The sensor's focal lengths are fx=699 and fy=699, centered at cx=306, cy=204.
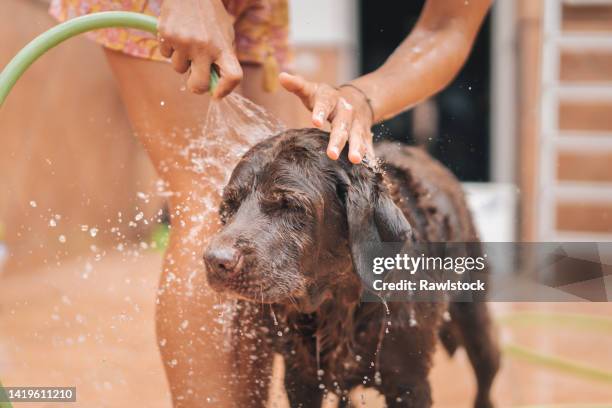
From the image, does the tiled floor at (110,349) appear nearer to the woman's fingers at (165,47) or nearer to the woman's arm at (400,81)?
the woman's fingers at (165,47)

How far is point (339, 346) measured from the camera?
5.69 feet

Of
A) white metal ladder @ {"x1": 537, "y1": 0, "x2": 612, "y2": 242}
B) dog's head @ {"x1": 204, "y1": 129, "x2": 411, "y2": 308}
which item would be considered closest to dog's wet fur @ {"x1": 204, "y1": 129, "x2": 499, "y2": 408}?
dog's head @ {"x1": 204, "y1": 129, "x2": 411, "y2": 308}

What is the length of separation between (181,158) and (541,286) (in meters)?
0.99

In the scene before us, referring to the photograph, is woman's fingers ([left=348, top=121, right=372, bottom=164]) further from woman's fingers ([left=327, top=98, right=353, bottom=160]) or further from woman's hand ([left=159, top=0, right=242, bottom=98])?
woman's hand ([left=159, top=0, right=242, bottom=98])

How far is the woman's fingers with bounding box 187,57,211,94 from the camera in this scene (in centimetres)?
145

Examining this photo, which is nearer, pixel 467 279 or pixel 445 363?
pixel 467 279

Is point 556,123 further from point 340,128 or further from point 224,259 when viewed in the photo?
point 224,259

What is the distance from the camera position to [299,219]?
1480 millimetres

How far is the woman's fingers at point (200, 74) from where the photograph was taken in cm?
145

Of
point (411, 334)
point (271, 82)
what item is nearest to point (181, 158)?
point (271, 82)

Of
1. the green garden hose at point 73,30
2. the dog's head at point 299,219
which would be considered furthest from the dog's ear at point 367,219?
the green garden hose at point 73,30

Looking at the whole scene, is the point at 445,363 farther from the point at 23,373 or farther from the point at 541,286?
the point at 23,373

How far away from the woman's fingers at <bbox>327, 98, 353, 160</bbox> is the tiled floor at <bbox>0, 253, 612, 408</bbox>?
2.39ft

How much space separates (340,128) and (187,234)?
555 millimetres
